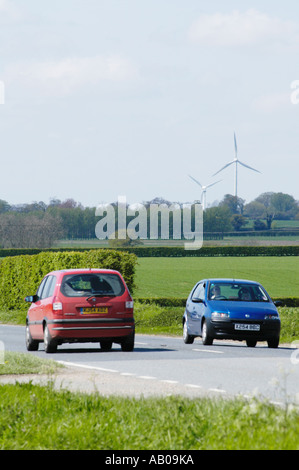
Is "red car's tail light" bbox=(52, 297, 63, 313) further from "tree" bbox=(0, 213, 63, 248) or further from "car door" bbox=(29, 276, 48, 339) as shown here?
"tree" bbox=(0, 213, 63, 248)

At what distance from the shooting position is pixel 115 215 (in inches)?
6801

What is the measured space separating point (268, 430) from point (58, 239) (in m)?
126

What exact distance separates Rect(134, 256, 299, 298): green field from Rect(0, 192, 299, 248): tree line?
124ft

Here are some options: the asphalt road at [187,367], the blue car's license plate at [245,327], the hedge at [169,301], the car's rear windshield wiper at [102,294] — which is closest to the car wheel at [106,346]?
the asphalt road at [187,367]

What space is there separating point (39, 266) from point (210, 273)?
42077 millimetres

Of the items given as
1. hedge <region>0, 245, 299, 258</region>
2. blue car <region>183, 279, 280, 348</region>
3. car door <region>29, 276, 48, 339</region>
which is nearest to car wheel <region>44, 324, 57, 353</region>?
car door <region>29, 276, 48, 339</region>

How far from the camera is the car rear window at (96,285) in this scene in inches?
728

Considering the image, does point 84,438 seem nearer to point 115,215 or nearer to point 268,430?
point 268,430

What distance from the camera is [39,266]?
38312 mm

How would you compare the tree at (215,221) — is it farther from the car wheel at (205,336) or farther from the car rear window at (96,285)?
the car rear window at (96,285)

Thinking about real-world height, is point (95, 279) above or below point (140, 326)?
above

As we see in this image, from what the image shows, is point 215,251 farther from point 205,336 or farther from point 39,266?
point 205,336

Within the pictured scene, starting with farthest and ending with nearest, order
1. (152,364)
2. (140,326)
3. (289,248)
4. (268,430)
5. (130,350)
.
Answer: (289,248) < (140,326) < (130,350) < (152,364) < (268,430)
